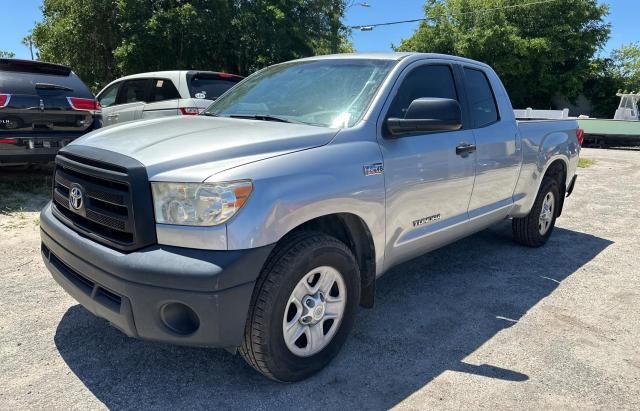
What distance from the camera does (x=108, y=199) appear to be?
258 centimetres

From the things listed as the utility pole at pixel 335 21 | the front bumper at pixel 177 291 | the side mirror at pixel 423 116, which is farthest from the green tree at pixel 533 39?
the front bumper at pixel 177 291

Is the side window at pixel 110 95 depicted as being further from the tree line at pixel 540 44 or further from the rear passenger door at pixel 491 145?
the tree line at pixel 540 44

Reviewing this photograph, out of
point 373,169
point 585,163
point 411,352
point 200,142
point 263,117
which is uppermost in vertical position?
point 263,117

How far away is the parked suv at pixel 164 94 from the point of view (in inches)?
307

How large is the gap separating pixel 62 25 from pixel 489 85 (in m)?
17.1

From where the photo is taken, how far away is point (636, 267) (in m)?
5.12

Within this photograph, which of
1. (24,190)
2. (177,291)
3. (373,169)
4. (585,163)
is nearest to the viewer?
(177,291)

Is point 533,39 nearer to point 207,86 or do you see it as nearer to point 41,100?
point 207,86

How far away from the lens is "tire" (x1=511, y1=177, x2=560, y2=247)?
17.6 ft

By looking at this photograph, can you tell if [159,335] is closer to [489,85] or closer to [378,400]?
[378,400]

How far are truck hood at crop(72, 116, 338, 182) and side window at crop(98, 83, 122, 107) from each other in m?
6.55

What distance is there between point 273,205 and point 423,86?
6.10 feet

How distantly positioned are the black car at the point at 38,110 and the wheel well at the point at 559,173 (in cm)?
574

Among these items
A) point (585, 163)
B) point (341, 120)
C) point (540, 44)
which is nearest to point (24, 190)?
point (341, 120)
